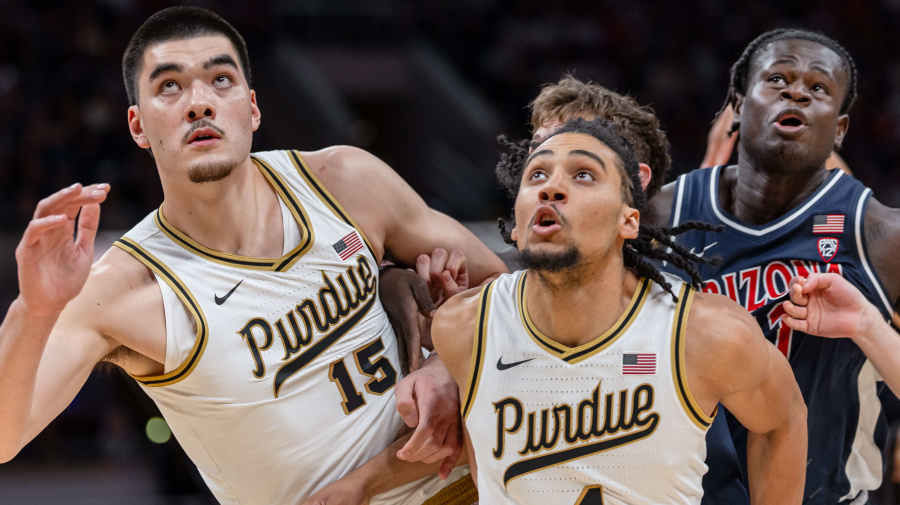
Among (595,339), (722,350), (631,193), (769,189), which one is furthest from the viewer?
(769,189)

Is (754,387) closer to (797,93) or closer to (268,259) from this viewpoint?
(797,93)

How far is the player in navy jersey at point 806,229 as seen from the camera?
11.4 ft

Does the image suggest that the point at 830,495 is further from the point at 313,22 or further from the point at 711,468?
the point at 313,22

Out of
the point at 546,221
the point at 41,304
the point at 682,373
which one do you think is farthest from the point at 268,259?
the point at 682,373

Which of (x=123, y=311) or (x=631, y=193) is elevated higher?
(x=631, y=193)

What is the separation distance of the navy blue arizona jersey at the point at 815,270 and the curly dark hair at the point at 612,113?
0.83 ft

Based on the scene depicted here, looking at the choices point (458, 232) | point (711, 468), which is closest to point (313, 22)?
point (458, 232)

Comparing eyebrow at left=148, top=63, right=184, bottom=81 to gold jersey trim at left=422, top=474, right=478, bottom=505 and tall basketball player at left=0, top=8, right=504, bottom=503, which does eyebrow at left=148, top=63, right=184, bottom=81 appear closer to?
tall basketball player at left=0, top=8, right=504, bottom=503

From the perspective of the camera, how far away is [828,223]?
3529 millimetres

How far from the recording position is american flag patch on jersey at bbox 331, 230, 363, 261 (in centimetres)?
336

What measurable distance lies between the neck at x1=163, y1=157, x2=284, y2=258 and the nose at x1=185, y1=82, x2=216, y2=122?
21 cm

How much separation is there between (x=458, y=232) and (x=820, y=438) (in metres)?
1.49

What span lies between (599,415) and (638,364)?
0.17 metres

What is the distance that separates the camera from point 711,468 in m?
3.29
